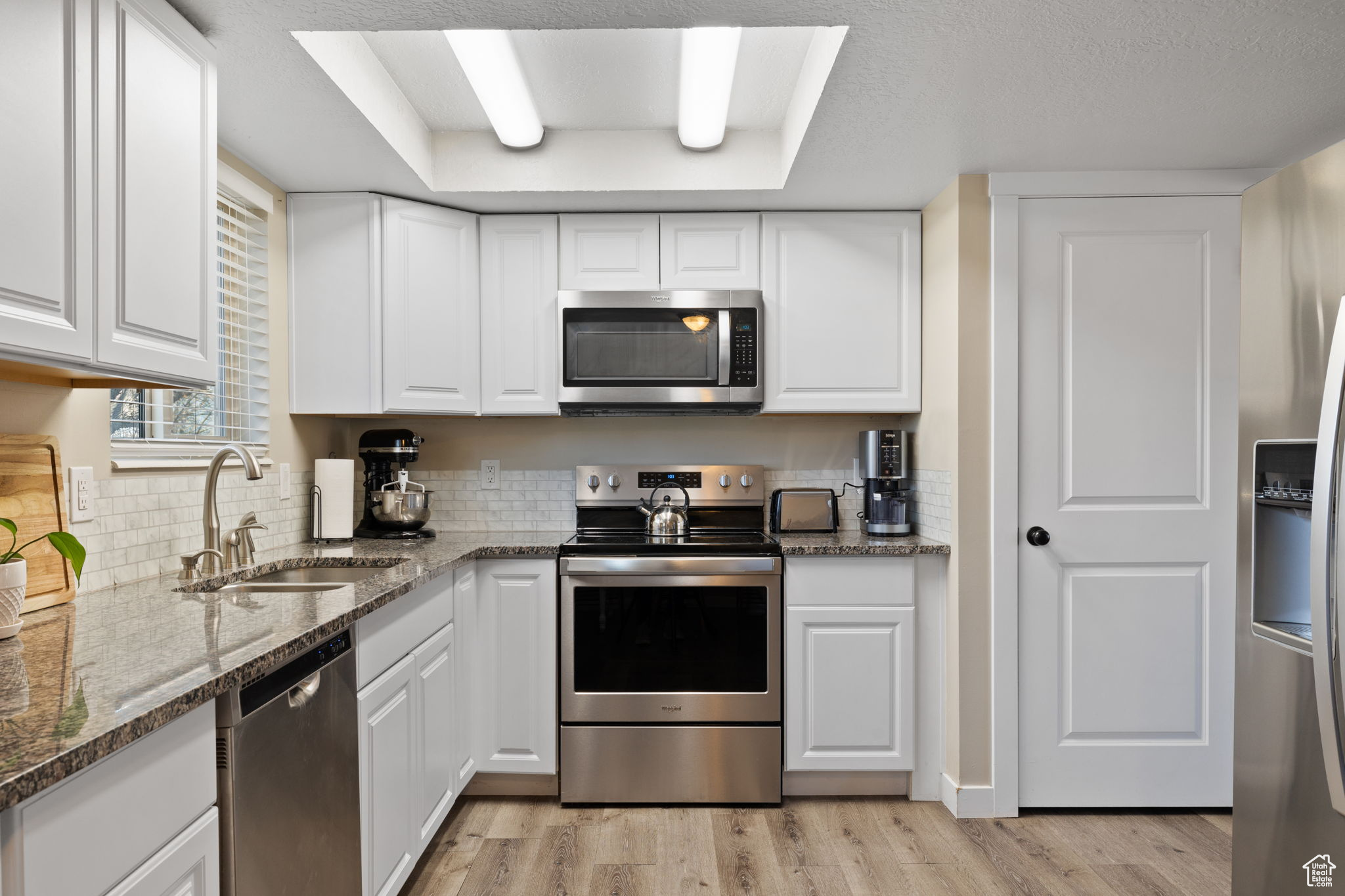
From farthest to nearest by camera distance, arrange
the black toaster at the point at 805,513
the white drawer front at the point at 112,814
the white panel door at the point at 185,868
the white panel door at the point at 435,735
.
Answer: the black toaster at the point at 805,513 → the white panel door at the point at 435,735 → the white panel door at the point at 185,868 → the white drawer front at the point at 112,814

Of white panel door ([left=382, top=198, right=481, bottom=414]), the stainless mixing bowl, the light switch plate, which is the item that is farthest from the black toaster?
the light switch plate

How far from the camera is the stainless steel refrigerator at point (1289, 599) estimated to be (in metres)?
1.13

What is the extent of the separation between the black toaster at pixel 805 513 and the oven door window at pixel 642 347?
0.57m

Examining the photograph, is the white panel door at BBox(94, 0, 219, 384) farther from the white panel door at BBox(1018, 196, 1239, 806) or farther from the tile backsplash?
the white panel door at BBox(1018, 196, 1239, 806)

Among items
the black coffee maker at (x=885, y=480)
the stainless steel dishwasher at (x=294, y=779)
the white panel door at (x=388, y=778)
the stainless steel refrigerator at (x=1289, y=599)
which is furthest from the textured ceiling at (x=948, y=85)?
the white panel door at (x=388, y=778)

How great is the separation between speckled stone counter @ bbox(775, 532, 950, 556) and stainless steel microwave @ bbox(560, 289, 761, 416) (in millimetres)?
560

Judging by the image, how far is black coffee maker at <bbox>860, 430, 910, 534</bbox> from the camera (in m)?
2.86

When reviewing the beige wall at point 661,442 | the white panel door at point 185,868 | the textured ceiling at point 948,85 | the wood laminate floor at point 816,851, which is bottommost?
the wood laminate floor at point 816,851

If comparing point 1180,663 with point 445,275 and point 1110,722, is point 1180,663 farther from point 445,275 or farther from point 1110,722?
point 445,275

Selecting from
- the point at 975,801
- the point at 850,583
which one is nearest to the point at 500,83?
the point at 850,583

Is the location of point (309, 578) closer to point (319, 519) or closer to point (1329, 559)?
point (319, 519)

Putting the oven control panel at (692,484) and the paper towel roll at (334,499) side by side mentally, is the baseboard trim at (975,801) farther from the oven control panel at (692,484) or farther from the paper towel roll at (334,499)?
the paper towel roll at (334,499)

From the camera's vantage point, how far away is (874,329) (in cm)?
288

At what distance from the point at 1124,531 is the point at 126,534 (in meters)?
2.88
